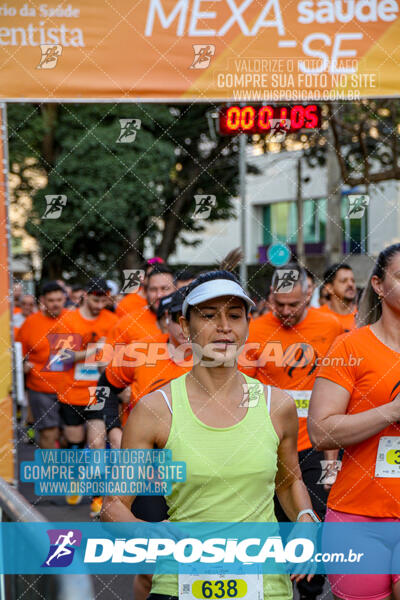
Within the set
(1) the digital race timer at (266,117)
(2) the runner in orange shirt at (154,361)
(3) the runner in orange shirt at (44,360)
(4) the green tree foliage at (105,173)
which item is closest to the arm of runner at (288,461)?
(2) the runner in orange shirt at (154,361)

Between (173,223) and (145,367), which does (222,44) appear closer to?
(145,367)

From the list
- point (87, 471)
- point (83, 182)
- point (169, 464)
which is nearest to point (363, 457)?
point (169, 464)

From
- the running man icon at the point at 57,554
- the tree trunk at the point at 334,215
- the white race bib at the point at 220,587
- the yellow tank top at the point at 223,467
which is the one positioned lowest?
the white race bib at the point at 220,587

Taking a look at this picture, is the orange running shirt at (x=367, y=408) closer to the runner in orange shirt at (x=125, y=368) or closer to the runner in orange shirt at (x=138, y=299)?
the runner in orange shirt at (x=125, y=368)

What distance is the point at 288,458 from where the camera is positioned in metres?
2.68

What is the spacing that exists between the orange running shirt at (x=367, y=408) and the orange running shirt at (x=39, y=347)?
492cm

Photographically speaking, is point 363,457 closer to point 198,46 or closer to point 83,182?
point 198,46

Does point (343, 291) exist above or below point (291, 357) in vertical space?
above

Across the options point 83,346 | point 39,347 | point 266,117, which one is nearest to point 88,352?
point 83,346

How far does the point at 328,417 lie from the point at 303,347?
1.93 m

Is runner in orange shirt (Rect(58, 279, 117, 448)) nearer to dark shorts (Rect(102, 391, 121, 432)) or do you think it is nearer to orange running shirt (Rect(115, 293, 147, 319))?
orange running shirt (Rect(115, 293, 147, 319))

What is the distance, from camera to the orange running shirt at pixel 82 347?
23.0ft

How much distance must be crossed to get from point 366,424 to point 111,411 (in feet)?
6.55

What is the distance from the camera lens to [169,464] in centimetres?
249
